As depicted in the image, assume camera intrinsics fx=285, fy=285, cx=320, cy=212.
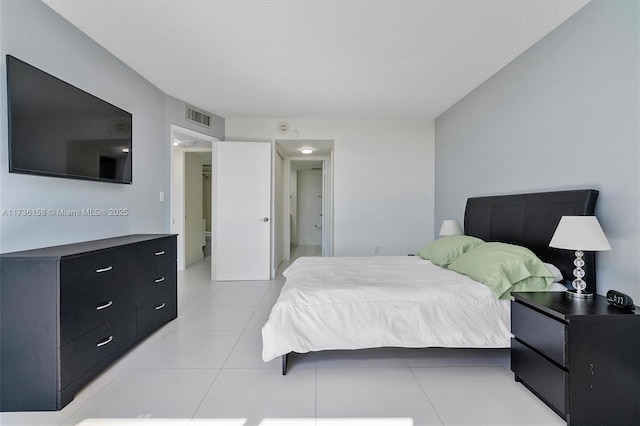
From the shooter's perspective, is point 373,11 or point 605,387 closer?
point 605,387

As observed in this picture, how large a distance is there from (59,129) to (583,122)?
3605 mm

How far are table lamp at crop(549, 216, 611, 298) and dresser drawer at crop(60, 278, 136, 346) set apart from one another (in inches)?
115

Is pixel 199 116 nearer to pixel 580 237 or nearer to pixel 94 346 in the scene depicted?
pixel 94 346

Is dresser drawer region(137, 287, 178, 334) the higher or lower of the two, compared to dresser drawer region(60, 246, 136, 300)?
lower

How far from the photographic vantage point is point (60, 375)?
1599 millimetres

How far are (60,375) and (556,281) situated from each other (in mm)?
3192

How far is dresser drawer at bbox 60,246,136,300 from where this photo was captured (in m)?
1.63

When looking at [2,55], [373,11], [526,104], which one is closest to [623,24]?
[526,104]

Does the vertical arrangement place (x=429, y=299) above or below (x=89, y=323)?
above

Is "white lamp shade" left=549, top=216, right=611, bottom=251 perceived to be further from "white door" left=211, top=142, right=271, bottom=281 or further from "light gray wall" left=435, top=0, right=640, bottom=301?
"white door" left=211, top=142, right=271, bottom=281

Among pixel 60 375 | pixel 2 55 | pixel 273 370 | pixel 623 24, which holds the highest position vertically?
pixel 623 24

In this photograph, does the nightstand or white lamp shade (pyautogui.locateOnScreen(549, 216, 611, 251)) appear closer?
the nightstand

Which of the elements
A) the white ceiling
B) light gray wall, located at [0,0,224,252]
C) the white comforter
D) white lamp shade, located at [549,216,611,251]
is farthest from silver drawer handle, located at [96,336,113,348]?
white lamp shade, located at [549,216,611,251]

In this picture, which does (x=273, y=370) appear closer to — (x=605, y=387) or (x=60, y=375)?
(x=60, y=375)
